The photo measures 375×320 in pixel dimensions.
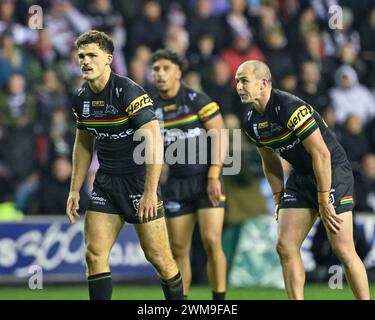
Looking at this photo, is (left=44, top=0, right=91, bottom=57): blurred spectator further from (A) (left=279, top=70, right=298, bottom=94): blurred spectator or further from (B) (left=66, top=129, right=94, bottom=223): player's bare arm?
(B) (left=66, top=129, right=94, bottom=223): player's bare arm

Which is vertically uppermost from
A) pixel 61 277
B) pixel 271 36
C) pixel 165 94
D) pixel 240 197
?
pixel 271 36

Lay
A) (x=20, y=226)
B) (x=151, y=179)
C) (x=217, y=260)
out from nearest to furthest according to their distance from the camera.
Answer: (x=151, y=179), (x=217, y=260), (x=20, y=226)

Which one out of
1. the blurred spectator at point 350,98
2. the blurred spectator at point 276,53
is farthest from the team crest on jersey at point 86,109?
the blurred spectator at point 350,98

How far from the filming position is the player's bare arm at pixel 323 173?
8.59 metres

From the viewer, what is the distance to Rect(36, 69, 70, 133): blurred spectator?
15023mm

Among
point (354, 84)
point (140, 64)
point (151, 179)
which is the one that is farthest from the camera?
point (354, 84)

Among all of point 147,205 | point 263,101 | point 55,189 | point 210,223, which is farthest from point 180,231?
point 55,189

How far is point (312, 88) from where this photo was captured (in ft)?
53.6

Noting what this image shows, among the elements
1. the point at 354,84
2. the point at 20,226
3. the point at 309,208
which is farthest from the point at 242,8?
the point at 309,208

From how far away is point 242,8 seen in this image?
17594 mm

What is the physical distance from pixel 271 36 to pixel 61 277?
607cm

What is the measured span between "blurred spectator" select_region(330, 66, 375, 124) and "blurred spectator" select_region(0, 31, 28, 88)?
198 inches

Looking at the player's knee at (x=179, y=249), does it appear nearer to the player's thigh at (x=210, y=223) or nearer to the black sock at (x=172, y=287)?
the player's thigh at (x=210, y=223)

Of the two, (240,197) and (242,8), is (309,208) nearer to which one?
(240,197)
